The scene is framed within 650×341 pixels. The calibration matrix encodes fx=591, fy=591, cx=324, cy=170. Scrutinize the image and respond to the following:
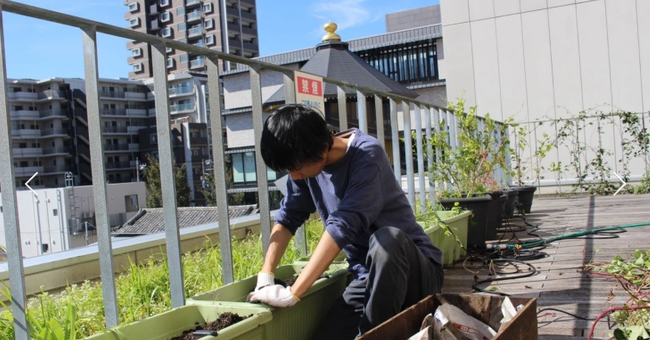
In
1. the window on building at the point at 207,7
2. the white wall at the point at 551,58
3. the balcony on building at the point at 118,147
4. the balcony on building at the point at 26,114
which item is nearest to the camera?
the white wall at the point at 551,58

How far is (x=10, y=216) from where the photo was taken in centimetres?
124

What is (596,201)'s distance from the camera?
6.79 metres

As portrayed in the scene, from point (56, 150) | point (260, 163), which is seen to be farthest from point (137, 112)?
point (260, 163)

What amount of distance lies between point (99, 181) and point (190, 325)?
0.43 m

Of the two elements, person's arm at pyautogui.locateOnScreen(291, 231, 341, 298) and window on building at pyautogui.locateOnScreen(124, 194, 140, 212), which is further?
window on building at pyautogui.locateOnScreen(124, 194, 140, 212)

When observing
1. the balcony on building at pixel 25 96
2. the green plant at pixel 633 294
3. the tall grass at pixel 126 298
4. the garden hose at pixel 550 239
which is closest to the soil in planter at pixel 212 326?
the tall grass at pixel 126 298

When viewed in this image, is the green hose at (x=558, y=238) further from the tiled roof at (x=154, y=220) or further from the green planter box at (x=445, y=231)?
the tiled roof at (x=154, y=220)

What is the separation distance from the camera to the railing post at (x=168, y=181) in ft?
5.45

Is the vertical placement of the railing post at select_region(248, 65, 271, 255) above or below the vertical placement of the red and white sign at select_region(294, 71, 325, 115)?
below

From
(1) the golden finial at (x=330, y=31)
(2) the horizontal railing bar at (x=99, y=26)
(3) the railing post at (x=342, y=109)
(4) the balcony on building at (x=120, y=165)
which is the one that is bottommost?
(3) the railing post at (x=342, y=109)

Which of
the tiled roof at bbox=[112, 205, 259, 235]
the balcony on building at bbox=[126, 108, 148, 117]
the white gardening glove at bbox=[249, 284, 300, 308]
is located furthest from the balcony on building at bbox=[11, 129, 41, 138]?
the white gardening glove at bbox=[249, 284, 300, 308]

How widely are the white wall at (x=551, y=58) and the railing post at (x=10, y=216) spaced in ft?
29.1

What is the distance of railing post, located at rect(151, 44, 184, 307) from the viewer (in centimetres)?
166

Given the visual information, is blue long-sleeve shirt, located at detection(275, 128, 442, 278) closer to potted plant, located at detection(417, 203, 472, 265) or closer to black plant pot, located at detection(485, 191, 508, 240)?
potted plant, located at detection(417, 203, 472, 265)
